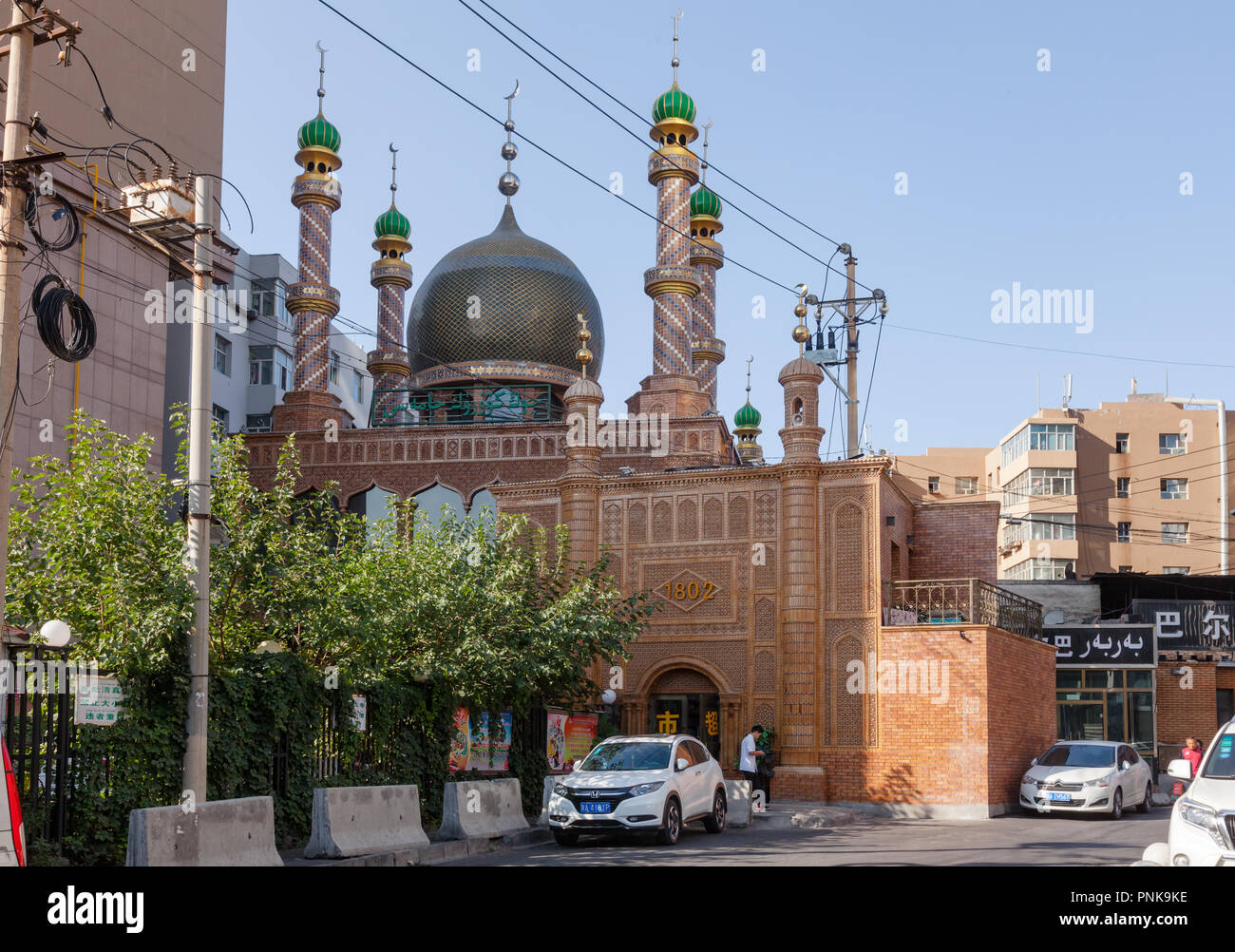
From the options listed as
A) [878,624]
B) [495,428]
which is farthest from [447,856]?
[495,428]

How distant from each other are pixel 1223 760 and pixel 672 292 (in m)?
28.6

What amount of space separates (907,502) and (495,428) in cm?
1242

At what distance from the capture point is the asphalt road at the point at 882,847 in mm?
15070

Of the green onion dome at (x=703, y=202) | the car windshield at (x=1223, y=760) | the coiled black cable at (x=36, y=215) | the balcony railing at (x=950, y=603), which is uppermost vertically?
the green onion dome at (x=703, y=202)

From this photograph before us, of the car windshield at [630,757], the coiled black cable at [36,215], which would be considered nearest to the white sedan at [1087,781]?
the car windshield at [630,757]

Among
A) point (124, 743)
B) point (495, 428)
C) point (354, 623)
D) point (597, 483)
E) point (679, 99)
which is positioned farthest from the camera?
point (679, 99)

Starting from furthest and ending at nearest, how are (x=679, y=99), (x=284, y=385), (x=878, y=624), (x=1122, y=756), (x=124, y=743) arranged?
(x=284, y=385) → (x=679, y=99) → (x=878, y=624) → (x=1122, y=756) → (x=124, y=743)

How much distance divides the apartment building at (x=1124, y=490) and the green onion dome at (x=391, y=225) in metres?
27.8

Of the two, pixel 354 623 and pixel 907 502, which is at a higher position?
pixel 907 502

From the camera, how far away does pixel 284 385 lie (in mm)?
54250

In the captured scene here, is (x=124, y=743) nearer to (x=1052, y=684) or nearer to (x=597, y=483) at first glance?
(x=597, y=483)

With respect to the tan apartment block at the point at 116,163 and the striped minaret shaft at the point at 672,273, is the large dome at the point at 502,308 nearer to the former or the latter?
the striped minaret shaft at the point at 672,273

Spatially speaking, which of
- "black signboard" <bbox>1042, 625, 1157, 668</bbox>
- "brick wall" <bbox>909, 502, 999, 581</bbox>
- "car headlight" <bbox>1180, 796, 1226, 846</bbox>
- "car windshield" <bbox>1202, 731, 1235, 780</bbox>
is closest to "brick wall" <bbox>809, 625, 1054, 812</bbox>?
"brick wall" <bbox>909, 502, 999, 581</bbox>

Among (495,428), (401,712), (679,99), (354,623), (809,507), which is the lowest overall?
(401,712)
